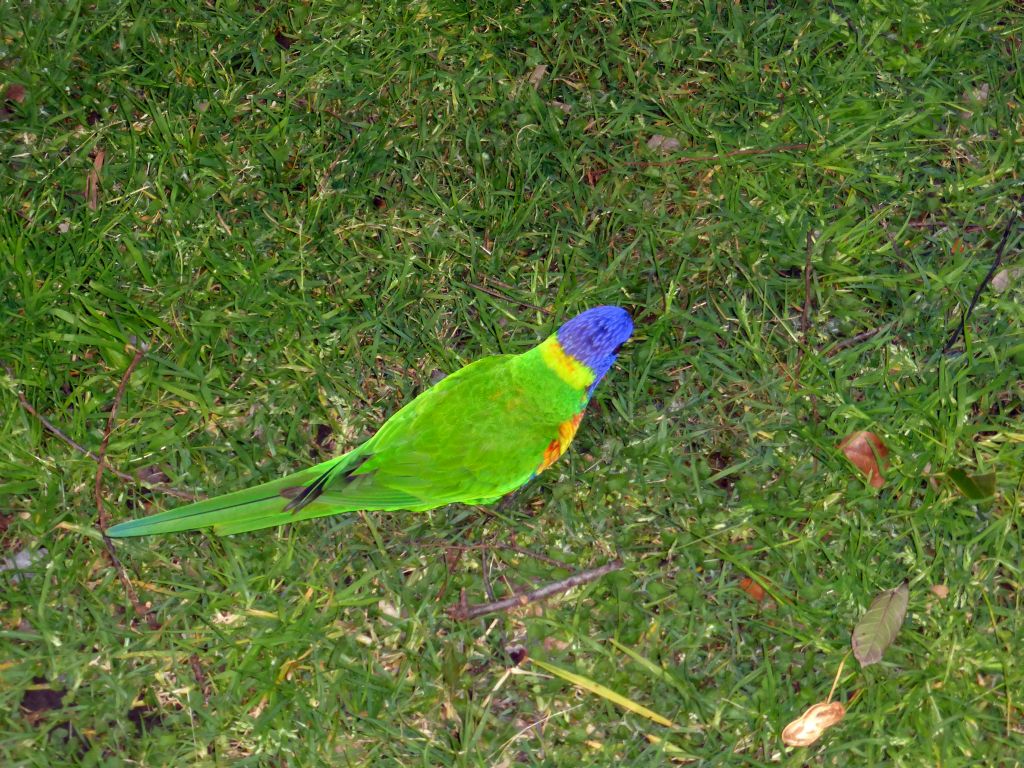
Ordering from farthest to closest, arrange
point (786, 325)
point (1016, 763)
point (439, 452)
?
1. point (786, 325)
2. point (1016, 763)
3. point (439, 452)

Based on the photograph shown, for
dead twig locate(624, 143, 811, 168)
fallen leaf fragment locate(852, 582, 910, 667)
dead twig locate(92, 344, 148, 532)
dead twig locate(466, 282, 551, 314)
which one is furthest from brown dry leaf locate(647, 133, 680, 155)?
dead twig locate(92, 344, 148, 532)

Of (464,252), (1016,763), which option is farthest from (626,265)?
(1016,763)

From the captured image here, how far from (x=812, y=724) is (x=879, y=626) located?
47 cm

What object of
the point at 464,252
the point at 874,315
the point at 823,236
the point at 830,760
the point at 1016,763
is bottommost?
the point at 1016,763

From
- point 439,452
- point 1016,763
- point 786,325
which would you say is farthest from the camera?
point 786,325

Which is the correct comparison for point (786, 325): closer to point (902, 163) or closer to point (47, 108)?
point (902, 163)

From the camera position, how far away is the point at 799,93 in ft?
11.8

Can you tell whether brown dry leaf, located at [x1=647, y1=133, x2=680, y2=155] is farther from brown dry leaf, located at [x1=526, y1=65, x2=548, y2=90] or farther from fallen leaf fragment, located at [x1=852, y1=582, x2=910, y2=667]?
fallen leaf fragment, located at [x1=852, y1=582, x2=910, y2=667]

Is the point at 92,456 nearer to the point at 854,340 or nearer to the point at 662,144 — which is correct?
the point at 662,144

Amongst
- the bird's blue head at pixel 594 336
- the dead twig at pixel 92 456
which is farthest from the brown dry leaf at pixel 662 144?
the dead twig at pixel 92 456

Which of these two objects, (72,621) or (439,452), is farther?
(72,621)

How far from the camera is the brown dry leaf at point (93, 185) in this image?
359cm

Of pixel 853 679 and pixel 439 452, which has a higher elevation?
pixel 439 452

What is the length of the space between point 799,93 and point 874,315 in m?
1.07
